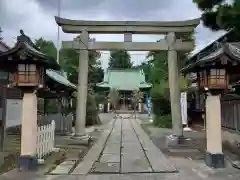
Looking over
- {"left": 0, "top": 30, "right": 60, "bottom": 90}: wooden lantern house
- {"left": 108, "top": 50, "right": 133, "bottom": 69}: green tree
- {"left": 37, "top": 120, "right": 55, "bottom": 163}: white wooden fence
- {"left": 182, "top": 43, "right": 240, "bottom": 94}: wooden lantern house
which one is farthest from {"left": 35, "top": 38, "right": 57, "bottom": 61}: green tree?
{"left": 108, "top": 50, "right": 133, "bottom": 69}: green tree

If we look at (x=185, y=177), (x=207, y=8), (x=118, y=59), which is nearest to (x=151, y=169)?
(x=185, y=177)

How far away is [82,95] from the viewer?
13781mm

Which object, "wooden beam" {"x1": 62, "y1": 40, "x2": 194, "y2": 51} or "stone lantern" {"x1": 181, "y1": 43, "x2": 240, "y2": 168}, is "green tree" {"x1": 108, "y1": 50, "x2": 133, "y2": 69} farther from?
"stone lantern" {"x1": 181, "y1": 43, "x2": 240, "y2": 168}

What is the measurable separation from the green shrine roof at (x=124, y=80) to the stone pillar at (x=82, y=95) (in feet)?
131

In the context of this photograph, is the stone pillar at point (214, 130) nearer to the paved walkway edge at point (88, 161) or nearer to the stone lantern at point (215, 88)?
the stone lantern at point (215, 88)

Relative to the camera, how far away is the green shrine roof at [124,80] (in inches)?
2185

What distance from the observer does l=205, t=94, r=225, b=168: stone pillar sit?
30.8 feet

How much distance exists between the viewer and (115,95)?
5112 centimetres

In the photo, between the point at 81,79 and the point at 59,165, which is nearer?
the point at 59,165

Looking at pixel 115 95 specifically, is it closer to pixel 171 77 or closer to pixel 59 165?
pixel 171 77

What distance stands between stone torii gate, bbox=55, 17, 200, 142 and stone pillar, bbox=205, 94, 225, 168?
3.93m

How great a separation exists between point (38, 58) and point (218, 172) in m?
5.64

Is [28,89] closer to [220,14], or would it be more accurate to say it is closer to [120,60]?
[220,14]

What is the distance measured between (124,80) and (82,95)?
45.7 m
